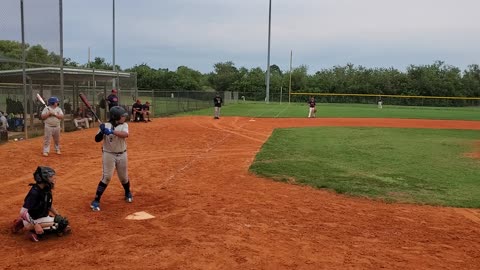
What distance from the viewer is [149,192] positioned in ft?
28.9

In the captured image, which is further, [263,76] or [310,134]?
[263,76]

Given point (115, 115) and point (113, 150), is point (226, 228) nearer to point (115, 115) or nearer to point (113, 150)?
point (113, 150)

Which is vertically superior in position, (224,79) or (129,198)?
(224,79)

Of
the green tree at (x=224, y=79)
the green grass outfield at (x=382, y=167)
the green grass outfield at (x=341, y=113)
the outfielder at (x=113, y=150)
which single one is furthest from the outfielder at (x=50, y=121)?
the green tree at (x=224, y=79)

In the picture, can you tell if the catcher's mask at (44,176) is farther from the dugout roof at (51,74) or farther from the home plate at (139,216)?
the dugout roof at (51,74)

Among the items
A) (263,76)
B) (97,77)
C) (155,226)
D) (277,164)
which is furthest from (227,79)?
(155,226)

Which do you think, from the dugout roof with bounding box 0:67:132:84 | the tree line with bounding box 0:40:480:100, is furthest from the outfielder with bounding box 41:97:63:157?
the tree line with bounding box 0:40:480:100

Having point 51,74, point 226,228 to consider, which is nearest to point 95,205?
point 226,228

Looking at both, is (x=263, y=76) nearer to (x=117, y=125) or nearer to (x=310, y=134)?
(x=310, y=134)

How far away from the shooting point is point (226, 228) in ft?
21.3

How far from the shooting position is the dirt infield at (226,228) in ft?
17.3

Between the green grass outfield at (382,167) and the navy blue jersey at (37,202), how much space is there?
5.72m

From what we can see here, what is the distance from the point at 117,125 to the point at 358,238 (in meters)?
4.28

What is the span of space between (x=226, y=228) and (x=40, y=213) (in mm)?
2565
